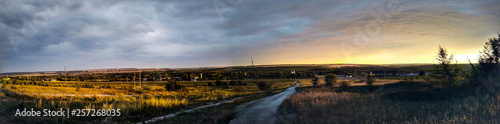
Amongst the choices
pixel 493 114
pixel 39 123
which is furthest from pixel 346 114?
pixel 39 123

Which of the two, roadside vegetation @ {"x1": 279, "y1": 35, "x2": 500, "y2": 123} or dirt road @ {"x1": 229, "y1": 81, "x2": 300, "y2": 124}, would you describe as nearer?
roadside vegetation @ {"x1": 279, "y1": 35, "x2": 500, "y2": 123}

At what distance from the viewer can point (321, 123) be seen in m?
8.05

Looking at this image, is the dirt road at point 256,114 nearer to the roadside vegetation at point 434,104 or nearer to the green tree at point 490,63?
the roadside vegetation at point 434,104

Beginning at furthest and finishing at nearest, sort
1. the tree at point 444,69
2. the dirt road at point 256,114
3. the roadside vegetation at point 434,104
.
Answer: the tree at point 444,69, the dirt road at point 256,114, the roadside vegetation at point 434,104

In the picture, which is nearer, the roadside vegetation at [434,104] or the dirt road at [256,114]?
the roadside vegetation at [434,104]

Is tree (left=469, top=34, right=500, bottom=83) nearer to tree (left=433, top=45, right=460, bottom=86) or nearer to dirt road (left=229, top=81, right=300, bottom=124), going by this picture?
tree (left=433, top=45, right=460, bottom=86)

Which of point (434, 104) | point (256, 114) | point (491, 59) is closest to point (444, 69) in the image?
point (491, 59)

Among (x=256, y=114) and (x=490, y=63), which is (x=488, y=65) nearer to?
(x=490, y=63)

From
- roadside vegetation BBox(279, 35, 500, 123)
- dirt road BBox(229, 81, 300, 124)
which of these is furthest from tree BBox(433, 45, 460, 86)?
dirt road BBox(229, 81, 300, 124)

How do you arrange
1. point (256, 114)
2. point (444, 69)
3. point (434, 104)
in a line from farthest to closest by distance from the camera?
point (444, 69) < point (256, 114) < point (434, 104)

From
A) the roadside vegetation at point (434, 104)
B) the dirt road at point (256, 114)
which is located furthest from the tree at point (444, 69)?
the dirt road at point (256, 114)

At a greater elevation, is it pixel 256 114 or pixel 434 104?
pixel 434 104

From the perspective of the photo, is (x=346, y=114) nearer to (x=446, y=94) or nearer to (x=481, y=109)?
(x=481, y=109)

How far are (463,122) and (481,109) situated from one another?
6.89 feet
